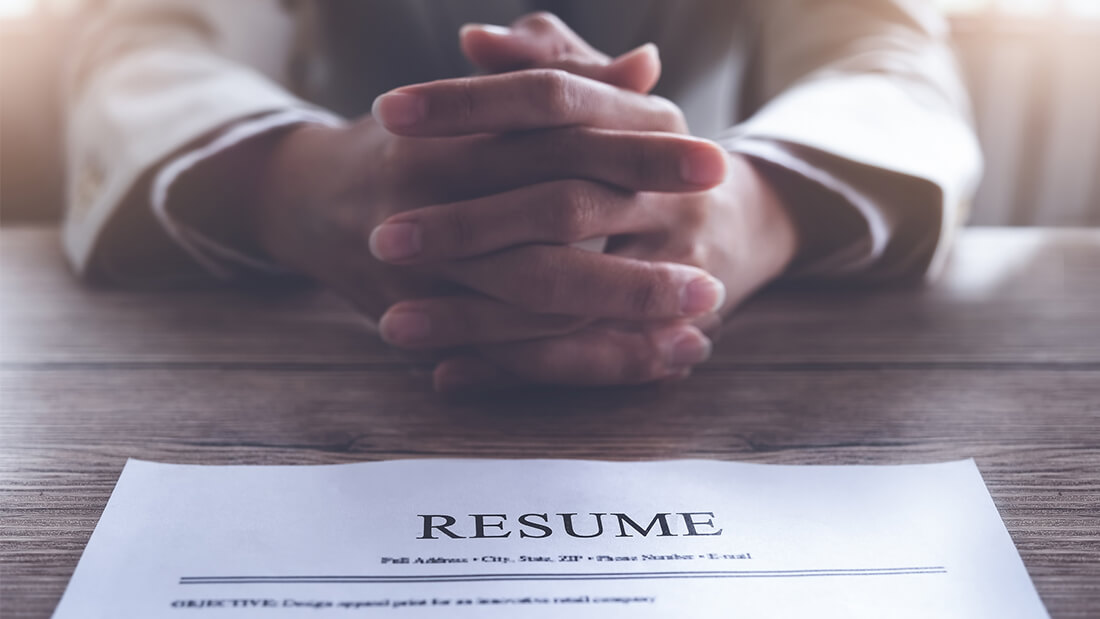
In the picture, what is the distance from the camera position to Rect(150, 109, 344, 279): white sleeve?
57 cm


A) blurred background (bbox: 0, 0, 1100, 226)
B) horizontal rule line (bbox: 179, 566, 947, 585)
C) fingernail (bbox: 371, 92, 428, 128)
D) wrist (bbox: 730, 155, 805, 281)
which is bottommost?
horizontal rule line (bbox: 179, 566, 947, 585)

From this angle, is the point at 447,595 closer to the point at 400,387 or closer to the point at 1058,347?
the point at 400,387

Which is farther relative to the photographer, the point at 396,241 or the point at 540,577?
the point at 396,241

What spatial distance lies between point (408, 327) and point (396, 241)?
47 mm

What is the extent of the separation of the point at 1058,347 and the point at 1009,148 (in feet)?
5.76

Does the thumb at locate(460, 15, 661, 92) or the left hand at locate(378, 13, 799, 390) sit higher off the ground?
the thumb at locate(460, 15, 661, 92)

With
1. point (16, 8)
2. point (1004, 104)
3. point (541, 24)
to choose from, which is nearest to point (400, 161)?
point (541, 24)

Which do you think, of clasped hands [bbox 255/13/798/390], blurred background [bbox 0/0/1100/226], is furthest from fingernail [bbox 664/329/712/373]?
blurred background [bbox 0/0/1100/226]

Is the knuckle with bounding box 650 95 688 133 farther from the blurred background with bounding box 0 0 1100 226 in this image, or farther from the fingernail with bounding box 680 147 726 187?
the blurred background with bounding box 0 0 1100 226

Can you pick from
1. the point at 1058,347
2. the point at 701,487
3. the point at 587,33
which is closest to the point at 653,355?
the point at 701,487

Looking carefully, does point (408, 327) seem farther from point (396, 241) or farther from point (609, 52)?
point (609, 52)

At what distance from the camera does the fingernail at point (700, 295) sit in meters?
0.44

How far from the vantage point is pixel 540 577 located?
0.27m

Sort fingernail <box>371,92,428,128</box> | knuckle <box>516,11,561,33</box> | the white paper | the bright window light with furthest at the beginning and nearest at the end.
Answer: the bright window light, knuckle <box>516,11,561,33</box>, fingernail <box>371,92,428,128</box>, the white paper
